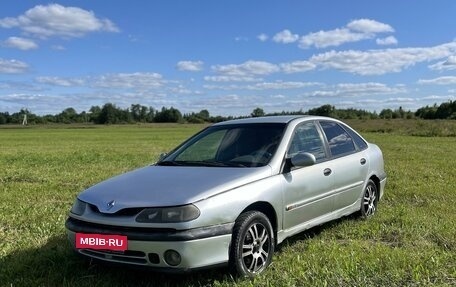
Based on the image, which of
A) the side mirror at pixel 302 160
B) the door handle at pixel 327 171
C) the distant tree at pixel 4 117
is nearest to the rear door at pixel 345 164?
the door handle at pixel 327 171

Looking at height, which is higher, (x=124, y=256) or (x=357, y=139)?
(x=357, y=139)

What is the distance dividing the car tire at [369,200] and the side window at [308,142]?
1.23 metres

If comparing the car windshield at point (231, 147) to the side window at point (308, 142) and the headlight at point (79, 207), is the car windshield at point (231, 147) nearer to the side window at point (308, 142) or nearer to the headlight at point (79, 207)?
the side window at point (308, 142)

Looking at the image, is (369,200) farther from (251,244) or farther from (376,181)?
(251,244)

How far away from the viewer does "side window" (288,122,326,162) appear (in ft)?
17.3

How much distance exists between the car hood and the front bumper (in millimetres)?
233

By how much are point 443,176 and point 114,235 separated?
9255 mm

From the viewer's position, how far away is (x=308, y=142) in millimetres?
5551

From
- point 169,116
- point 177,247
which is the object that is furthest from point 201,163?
point 169,116

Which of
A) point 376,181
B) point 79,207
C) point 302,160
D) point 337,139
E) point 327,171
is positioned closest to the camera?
point 79,207

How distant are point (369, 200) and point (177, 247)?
373 cm

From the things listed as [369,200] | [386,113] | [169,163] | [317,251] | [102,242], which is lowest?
[317,251]

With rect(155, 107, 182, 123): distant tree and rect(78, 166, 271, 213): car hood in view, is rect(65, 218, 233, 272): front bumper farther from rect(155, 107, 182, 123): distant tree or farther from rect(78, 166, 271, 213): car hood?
rect(155, 107, 182, 123): distant tree

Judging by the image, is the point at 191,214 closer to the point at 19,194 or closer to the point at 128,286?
the point at 128,286
